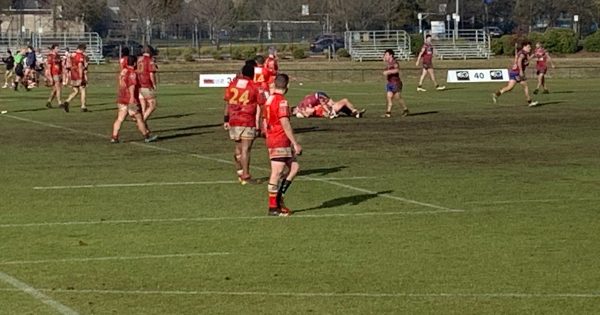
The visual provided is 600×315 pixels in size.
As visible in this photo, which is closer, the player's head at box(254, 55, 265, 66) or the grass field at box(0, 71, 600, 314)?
the grass field at box(0, 71, 600, 314)

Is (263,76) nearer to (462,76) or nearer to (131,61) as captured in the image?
(131,61)

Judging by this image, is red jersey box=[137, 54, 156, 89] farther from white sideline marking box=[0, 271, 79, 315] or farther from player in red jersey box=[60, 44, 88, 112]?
white sideline marking box=[0, 271, 79, 315]

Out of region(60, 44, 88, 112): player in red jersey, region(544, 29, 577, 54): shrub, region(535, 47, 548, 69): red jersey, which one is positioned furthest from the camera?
region(544, 29, 577, 54): shrub

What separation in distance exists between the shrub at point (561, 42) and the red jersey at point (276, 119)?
65014 millimetres

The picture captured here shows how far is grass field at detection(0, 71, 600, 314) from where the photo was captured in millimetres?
11008

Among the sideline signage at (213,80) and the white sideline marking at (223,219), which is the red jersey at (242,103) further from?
the sideline signage at (213,80)

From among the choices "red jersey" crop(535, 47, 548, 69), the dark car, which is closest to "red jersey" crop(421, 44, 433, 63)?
"red jersey" crop(535, 47, 548, 69)

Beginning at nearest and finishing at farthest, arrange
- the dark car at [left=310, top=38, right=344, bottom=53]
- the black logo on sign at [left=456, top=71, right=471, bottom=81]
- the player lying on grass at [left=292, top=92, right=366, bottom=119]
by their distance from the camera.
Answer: the player lying on grass at [left=292, top=92, right=366, bottom=119] < the black logo on sign at [left=456, top=71, right=471, bottom=81] < the dark car at [left=310, top=38, right=344, bottom=53]

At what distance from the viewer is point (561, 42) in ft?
258

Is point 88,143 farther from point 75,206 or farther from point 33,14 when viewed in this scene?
point 33,14

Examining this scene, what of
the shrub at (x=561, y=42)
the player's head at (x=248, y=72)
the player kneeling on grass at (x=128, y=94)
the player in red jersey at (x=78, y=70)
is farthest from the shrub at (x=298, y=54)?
the player's head at (x=248, y=72)

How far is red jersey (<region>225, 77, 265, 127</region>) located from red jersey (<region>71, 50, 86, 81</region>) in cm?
1799

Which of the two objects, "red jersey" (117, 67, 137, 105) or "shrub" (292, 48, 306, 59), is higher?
"shrub" (292, 48, 306, 59)

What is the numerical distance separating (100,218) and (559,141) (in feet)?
44.7
